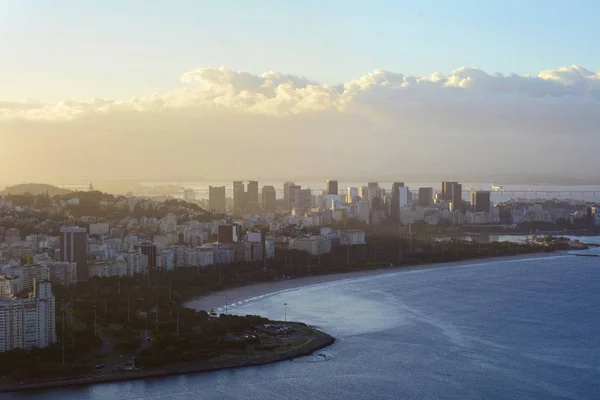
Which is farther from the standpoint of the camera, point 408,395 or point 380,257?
point 380,257

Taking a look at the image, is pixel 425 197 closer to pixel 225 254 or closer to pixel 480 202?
pixel 480 202

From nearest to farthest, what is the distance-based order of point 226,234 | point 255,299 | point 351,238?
point 255,299, point 226,234, point 351,238

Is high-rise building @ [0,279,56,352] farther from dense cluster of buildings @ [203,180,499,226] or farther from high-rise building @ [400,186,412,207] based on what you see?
high-rise building @ [400,186,412,207]

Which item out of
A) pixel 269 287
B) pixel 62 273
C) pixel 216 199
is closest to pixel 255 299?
pixel 269 287

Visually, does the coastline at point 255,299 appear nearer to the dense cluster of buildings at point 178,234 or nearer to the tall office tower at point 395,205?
the dense cluster of buildings at point 178,234

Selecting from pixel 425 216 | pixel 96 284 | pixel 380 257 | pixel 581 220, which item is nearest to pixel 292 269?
pixel 380 257

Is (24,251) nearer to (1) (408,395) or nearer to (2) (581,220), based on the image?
(1) (408,395)

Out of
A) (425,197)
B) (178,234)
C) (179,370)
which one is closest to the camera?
(179,370)

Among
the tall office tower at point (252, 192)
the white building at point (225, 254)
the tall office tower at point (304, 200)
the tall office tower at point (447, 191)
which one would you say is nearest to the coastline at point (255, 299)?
the white building at point (225, 254)
